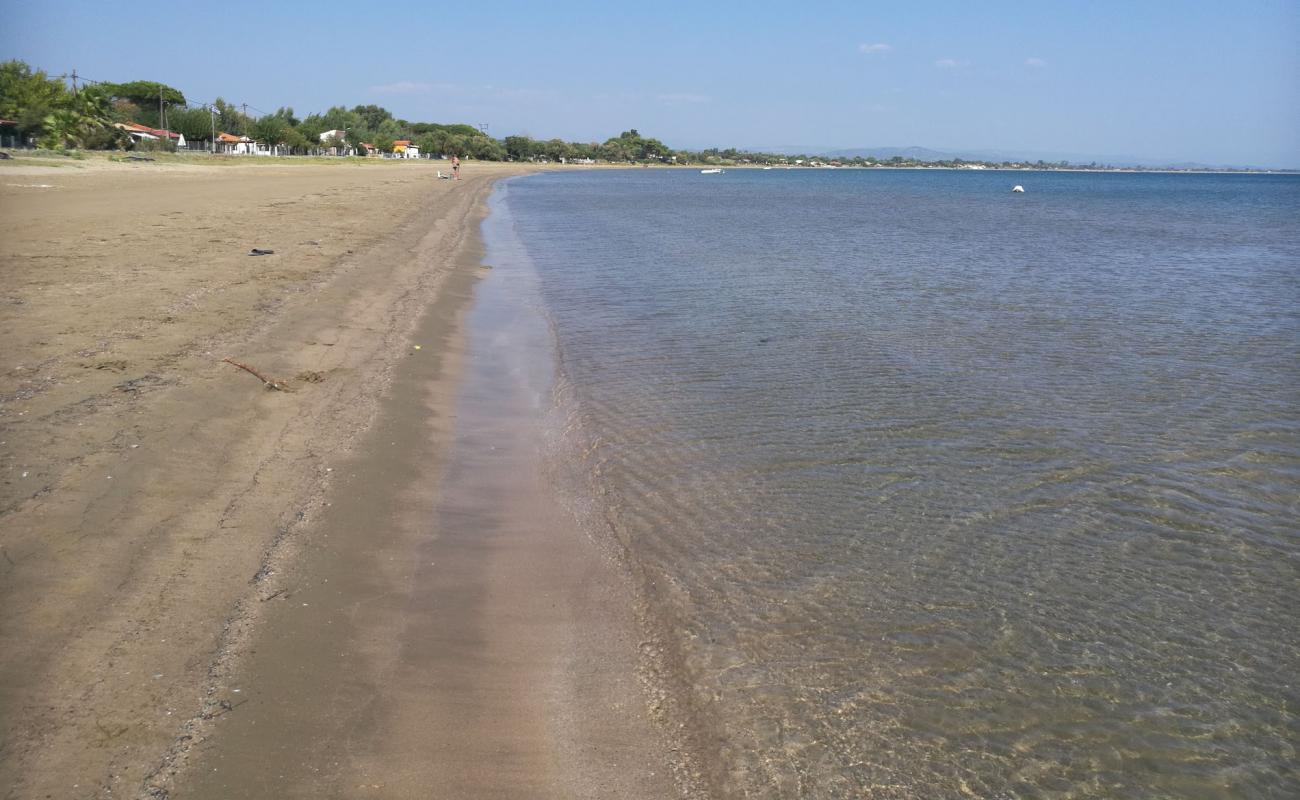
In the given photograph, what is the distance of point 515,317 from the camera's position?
50.5 feet

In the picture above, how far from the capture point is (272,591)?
5.18 m

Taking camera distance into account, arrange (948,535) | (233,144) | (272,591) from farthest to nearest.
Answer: (233,144)
(948,535)
(272,591)

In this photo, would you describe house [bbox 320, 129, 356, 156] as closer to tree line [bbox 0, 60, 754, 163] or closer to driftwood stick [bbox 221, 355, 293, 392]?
tree line [bbox 0, 60, 754, 163]

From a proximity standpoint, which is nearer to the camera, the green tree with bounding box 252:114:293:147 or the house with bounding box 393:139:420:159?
the green tree with bounding box 252:114:293:147

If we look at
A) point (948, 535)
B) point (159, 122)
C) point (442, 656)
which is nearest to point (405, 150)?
point (159, 122)

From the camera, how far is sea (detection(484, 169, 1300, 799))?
429 centimetres

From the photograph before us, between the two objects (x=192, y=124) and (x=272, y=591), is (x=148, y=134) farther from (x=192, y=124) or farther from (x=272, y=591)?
(x=272, y=591)

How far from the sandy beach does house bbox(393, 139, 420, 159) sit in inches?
5791

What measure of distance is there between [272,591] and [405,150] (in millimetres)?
157135

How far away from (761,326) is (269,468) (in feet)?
29.5

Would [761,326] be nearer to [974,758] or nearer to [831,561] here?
[831,561]

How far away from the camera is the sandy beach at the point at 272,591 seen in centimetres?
386

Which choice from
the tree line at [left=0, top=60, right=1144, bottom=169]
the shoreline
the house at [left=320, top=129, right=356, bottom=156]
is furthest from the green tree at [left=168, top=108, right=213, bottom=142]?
the shoreline

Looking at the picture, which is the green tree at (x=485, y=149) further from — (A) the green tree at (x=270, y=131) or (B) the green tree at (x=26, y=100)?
(B) the green tree at (x=26, y=100)
